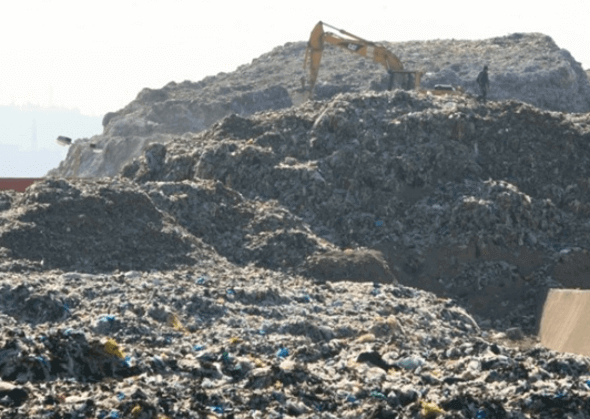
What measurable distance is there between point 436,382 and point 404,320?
5.23 metres

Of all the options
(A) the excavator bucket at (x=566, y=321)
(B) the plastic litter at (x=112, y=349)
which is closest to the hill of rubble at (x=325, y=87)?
(A) the excavator bucket at (x=566, y=321)

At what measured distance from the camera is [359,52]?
112ft

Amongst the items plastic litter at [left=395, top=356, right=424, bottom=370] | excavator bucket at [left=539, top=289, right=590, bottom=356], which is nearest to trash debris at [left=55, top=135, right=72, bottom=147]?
excavator bucket at [left=539, top=289, right=590, bottom=356]

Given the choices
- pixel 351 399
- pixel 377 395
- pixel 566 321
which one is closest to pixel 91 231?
pixel 566 321

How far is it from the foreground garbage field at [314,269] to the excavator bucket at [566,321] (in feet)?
1.32

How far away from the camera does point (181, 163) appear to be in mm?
25109

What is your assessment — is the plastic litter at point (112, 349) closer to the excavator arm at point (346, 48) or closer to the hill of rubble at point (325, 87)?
the excavator arm at point (346, 48)

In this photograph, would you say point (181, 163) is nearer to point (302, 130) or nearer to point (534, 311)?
point (302, 130)

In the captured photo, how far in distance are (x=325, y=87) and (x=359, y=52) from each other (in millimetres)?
11367

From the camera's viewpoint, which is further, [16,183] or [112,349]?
[16,183]

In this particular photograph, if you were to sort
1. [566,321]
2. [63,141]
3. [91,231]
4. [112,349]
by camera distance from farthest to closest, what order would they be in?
[63,141], [91,231], [566,321], [112,349]

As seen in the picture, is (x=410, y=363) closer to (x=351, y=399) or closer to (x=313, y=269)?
(x=351, y=399)

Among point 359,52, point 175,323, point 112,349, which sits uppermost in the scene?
point 359,52

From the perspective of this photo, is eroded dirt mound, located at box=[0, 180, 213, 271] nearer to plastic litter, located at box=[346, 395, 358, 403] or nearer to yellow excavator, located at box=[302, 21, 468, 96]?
plastic litter, located at box=[346, 395, 358, 403]
